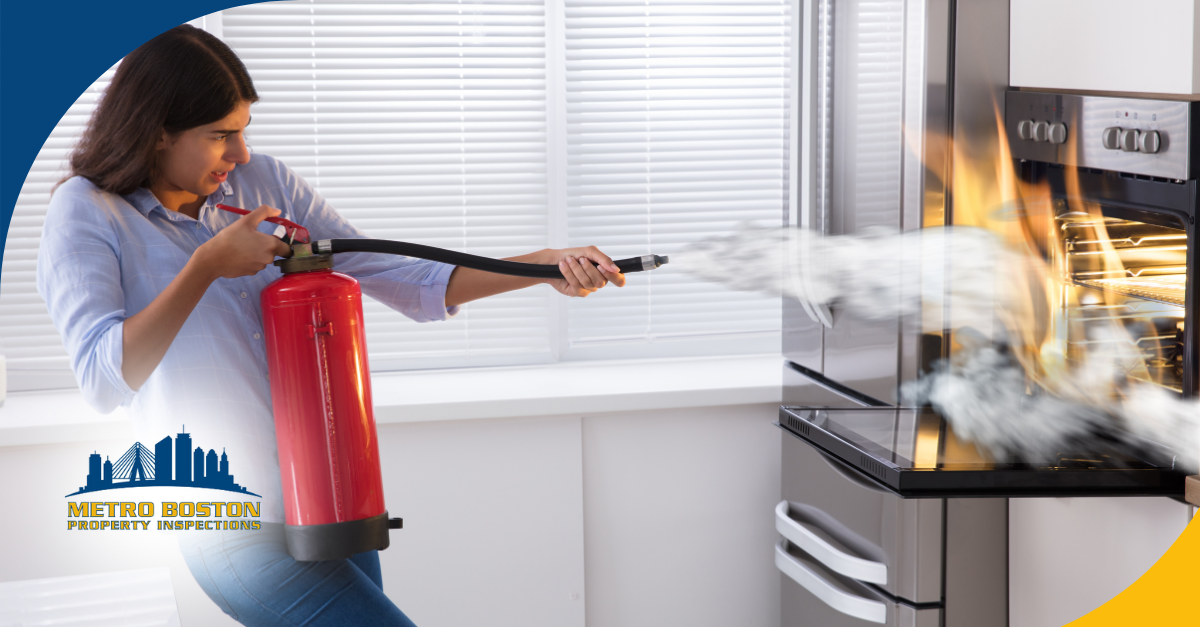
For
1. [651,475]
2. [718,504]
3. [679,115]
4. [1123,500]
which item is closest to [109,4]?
[679,115]

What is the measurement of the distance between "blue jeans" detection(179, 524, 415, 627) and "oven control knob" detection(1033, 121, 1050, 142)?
46.6 inches

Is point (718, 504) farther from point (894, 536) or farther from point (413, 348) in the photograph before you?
point (413, 348)

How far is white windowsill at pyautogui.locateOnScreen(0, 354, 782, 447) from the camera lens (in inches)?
81.0

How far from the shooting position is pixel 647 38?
8.27 feet

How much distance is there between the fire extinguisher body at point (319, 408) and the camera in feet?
4.11

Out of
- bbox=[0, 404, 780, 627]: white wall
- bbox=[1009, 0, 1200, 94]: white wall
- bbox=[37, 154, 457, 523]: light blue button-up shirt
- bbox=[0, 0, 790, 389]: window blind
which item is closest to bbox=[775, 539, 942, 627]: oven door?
bbox=[0, 404, 780, 627]: white wall

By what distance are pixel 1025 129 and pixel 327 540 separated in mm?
1240

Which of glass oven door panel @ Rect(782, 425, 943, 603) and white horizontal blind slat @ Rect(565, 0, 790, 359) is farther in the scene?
white horizontal blind slat @ Rect(565, 0, 790, 359)

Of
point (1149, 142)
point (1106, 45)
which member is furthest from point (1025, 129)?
point (1149, 142)

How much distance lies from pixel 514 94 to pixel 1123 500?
1.61 metres

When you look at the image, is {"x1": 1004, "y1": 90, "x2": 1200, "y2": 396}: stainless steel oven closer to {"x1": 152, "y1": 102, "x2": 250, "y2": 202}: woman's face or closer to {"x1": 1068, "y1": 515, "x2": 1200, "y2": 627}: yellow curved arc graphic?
{"x1": 1068, "y1": 515, "x2": 1200, "y2": 627}: yellow curved arc graphic

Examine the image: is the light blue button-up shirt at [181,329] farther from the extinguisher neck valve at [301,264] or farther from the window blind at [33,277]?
the window blind at [33,277]

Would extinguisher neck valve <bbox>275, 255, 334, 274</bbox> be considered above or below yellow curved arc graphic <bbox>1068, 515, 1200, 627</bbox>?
above

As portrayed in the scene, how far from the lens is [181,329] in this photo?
129 centimetres
